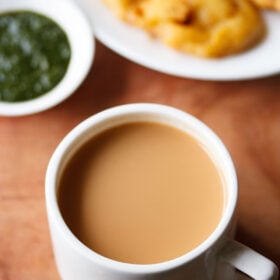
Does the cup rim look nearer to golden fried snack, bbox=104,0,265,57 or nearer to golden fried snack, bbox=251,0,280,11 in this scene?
golden fried snack, bbox=104,0,265,57

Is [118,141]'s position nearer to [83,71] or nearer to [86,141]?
[86,141]

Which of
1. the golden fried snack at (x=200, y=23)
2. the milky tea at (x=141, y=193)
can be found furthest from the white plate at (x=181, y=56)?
the milky tea at (x=141, y=193)

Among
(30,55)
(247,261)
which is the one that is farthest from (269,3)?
(247,261)

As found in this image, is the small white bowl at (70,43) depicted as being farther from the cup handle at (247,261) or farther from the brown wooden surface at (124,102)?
the cup handle at (247,261)

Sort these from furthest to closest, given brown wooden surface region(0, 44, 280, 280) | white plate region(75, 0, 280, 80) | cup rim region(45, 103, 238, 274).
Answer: white plate region(75, 0, 280, 80), brown wooden surface region(0, 44, 280, 280), cup rim region(45, 103, 238, 274)

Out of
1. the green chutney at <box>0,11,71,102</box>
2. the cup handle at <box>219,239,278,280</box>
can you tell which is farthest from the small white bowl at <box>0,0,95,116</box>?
the cup handle at <box>219,239,278,280</box>

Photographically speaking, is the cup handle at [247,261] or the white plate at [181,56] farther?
the white plate at [181,56]

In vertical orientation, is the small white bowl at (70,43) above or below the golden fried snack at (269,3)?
below
